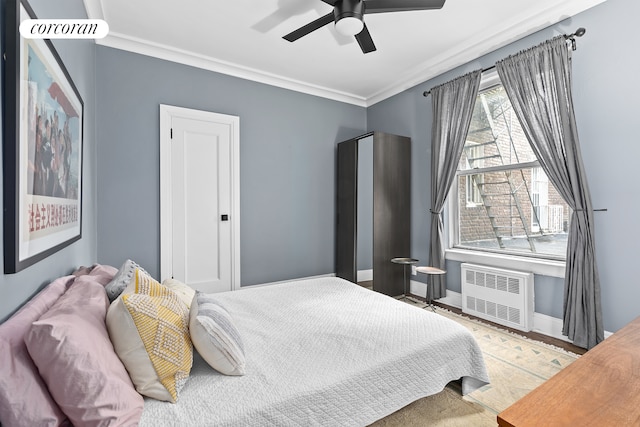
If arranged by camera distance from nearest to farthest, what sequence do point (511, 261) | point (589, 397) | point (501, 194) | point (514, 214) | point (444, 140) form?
point (589, 397)
point (511, 261)
point (514, 214)
point (501, 194)
point (444, 140)

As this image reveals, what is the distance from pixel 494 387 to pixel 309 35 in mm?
3266

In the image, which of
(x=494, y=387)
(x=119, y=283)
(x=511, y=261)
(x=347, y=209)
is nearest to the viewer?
(x=119, y=283)

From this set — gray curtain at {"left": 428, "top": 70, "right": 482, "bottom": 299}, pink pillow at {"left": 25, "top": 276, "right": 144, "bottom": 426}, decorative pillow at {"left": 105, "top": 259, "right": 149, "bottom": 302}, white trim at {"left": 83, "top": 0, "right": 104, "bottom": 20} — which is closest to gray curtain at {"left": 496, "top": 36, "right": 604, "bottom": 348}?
gray curtain at {"left": 428, "top": 70, "right": 482, "bottom": 299}

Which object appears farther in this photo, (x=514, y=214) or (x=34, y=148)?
(x=514, y=214)

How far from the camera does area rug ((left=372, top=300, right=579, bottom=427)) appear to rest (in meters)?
1.67

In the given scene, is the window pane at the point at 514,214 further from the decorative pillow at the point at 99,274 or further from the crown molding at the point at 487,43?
the decorative pillow at the point at 99,274

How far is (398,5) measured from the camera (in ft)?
7.04

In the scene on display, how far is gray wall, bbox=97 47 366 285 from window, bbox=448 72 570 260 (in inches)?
69.5

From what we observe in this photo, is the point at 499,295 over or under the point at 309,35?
under

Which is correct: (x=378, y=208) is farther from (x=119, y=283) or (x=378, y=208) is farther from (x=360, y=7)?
(x=119, y=283)

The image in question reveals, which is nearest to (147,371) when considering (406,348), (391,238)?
(406,348)

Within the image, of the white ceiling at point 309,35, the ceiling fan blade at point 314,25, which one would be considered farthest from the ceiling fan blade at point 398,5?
the white ceiling at point 309,35

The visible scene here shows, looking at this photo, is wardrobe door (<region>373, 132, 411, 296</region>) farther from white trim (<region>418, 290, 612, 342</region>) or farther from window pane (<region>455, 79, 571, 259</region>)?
white trim (<region>418, 290, 612, 342</region>)

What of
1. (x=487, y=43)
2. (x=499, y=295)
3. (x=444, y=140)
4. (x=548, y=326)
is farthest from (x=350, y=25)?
(x=548, y=326)
